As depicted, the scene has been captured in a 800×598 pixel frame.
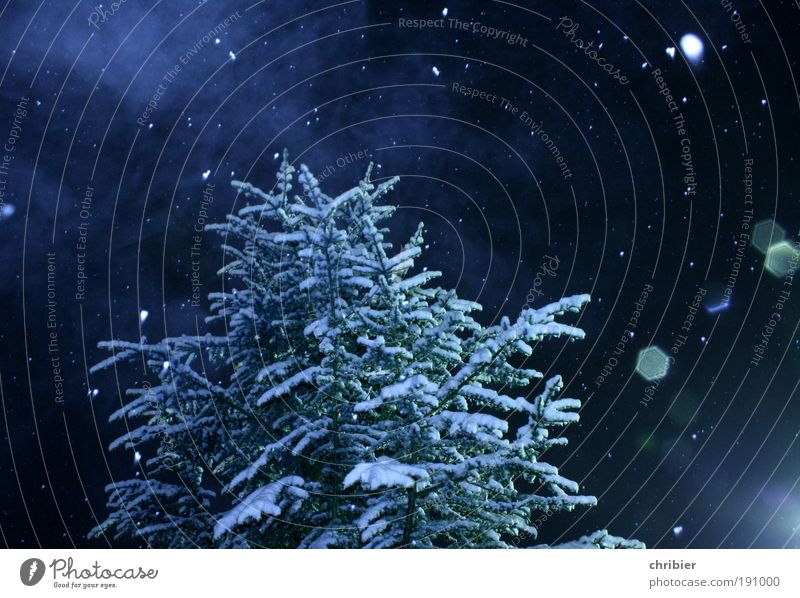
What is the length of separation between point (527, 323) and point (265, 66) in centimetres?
576

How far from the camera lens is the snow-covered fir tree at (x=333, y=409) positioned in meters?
5.58

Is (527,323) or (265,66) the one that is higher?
(265,66)

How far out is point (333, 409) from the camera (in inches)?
254

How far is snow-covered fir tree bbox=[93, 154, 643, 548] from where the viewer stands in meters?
5.58

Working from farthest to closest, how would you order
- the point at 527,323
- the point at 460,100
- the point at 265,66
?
the point at 460,100 → the point at 265,66 → the point at 527,323
